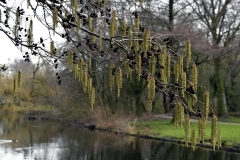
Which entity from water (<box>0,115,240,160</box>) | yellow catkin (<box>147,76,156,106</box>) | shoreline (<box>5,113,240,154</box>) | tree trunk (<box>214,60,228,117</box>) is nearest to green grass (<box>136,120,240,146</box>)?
shoreline (<box>5,113,240,154</box>)

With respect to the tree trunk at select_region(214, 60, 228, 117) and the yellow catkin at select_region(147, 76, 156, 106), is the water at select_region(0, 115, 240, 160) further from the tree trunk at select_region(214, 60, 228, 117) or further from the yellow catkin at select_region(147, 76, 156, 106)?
the yellow catkin at select_region(147, 76, 156, 106)

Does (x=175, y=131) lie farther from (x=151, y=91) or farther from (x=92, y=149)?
(x=151, y=91)

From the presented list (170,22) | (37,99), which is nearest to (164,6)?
(170,22)

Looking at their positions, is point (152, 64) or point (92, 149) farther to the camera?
point (92, 149)

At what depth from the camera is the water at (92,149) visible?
46.0ft

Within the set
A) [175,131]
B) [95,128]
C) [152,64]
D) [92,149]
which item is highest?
[152,64]

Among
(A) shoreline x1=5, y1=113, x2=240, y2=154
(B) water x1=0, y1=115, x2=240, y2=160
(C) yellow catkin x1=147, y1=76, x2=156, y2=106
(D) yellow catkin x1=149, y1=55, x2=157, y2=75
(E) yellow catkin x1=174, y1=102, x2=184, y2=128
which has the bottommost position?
(B) water x1=0, y1=115, x2=240, y2=160

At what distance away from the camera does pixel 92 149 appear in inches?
624

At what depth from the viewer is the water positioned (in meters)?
14.0

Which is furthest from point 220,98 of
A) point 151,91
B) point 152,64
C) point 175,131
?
point 151,91

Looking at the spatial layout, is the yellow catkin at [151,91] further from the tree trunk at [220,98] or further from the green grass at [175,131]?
the tree trunk at [220,98]

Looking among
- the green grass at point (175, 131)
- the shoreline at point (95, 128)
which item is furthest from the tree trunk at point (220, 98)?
the shoreline at point (95, 128)

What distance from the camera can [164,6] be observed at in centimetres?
2161

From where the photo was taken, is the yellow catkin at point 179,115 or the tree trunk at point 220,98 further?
the tree trunk at point 220,98
